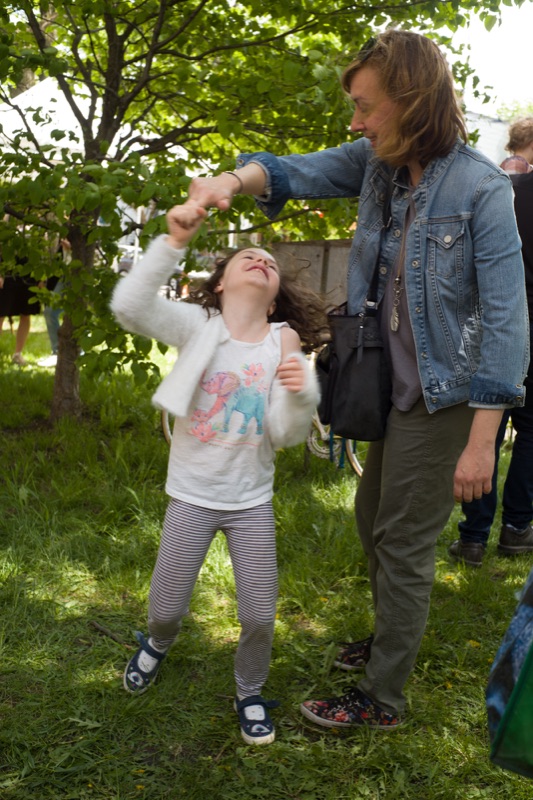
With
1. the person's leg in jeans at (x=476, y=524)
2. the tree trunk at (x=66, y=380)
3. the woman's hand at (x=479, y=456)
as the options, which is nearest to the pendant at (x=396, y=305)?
the woman's hand at (x=479, y=456)

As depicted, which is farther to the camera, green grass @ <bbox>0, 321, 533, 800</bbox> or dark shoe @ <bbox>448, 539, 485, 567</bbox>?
dark shoe @ <bbox>448, 539, 485, 567</bbox>

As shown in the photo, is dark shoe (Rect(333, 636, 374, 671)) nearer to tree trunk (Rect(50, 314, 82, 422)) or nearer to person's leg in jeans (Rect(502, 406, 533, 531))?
person's leg in jeans (Rect(502, 406, 533, 531))

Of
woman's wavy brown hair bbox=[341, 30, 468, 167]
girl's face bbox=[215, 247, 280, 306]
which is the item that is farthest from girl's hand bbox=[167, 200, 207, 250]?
woman's wavy brown hair bbox=[341, 30, 468, 167]

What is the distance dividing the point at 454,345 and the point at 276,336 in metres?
0.56

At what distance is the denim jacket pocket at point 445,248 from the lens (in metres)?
2.33

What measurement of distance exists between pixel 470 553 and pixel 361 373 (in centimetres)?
207

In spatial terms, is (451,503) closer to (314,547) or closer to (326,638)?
(326,638)

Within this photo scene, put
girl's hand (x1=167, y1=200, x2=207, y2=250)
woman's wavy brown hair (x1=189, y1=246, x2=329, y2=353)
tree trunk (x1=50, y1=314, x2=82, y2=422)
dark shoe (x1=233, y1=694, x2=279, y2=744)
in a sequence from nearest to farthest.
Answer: girl's hand (x1=167, y1=200, x2=207, y2=250), dark shoe (x1=233, y1=694, x2=279, y2=744), woman's wavy brown hair (x1=189, y1=246, x2=329, y2=353), tree trunk (x1=50, y1=314, x2=82, y2=422)

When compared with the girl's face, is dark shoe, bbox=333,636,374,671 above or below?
below

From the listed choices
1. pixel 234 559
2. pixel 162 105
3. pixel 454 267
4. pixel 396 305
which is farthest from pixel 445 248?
pixel 162 105

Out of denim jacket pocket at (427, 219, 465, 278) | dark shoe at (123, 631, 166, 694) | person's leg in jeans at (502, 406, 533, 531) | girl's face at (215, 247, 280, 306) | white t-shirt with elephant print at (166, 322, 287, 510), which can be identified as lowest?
dark shoe at (123, 631, 166, 694)

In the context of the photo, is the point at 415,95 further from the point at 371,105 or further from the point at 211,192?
the point at 211,192

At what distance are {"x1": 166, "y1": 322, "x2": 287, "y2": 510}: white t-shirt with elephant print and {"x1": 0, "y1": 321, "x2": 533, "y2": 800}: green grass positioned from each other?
80 centimetres

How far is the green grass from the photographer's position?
250 centimetres
